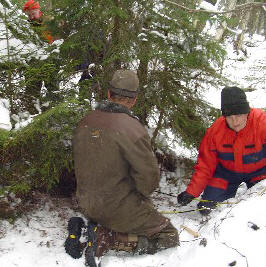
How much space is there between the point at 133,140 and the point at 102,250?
135 cm

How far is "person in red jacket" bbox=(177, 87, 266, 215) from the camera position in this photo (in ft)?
12.1

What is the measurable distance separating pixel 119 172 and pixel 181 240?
47.7 inches

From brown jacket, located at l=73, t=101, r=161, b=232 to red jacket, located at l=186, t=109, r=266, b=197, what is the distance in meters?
1.25

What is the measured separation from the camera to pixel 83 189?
125 inches

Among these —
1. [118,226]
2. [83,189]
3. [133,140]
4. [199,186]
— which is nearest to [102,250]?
[118,226]

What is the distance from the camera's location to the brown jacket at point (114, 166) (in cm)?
292

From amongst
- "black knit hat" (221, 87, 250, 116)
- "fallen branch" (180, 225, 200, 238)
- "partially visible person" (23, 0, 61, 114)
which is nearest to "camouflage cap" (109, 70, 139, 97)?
"partially visible person" (23, 0, 61, 114)

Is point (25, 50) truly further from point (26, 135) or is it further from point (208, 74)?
point (208, 74)

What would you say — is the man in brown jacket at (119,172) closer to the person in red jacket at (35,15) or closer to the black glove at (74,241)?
the black glove at (74,241)

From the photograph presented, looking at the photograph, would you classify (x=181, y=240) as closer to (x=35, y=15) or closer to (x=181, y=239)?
(x=181, y=239)

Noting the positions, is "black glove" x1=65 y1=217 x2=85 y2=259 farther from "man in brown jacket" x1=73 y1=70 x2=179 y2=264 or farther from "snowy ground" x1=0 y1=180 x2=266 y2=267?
"man in brown jacket" x1=73 y1=70 x2=179 y2=264

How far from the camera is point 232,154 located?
4148 millimetres

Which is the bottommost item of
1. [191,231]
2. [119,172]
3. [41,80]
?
[191,231]

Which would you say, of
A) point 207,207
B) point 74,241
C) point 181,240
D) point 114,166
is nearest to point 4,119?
point 114,166
